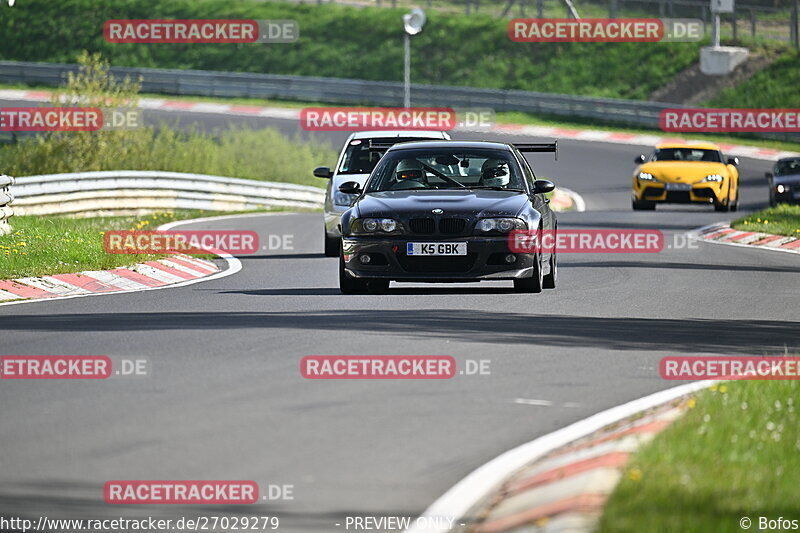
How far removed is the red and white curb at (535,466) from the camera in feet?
21.8

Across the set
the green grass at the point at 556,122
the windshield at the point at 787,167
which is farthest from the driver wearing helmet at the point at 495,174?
the green grass at the point at 556,122

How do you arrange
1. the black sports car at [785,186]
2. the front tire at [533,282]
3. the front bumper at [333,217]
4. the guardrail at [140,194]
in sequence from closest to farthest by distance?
the front tire at [533,282] → the front bumper at [333,217] → the guardrail at [140,194] → the black sports car at [785,186]

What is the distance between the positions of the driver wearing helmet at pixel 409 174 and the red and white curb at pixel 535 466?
23.4 feet

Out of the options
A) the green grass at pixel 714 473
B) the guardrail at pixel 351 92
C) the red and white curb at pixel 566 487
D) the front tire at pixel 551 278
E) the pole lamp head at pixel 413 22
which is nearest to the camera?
the green grass at pixel 714 473

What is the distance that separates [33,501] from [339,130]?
50043 millimetres

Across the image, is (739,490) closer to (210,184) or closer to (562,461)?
(562,461)

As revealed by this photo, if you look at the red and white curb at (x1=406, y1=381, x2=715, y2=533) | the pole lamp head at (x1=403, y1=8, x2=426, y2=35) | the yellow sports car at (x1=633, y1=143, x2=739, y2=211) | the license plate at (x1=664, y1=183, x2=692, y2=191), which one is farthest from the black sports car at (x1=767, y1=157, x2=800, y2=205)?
the red and white curb at (x1=406, y1=381, x2=715, y2=533)

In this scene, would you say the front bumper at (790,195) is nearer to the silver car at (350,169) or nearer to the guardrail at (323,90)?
the silver car at (350,169)

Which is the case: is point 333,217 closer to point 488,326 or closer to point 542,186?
point 542,186

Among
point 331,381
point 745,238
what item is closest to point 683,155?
point 745,238

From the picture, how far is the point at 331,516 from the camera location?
6840mm

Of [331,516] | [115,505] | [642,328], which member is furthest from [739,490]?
[642,328]

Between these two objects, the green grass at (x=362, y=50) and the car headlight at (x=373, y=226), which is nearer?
the car headlight at (x=373, y=226)

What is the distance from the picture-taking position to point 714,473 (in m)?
6.87
